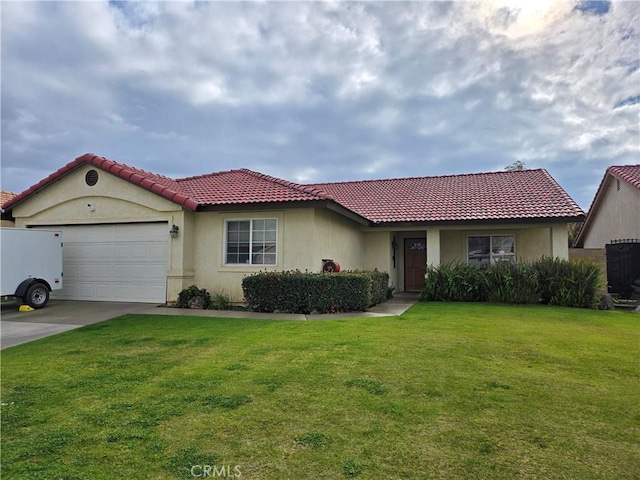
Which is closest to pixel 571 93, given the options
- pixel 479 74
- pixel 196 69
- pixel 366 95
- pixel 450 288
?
pixel 479 74

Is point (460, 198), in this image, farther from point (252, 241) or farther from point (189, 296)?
point (189, 296)

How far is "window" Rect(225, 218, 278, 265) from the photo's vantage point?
12430 millimetres

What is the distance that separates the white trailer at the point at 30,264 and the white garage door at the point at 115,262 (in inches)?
41.9

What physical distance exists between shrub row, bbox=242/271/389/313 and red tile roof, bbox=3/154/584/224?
2338mm

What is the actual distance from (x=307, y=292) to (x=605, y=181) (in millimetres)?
18280

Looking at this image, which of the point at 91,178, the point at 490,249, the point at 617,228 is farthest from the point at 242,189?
the point at 617,228

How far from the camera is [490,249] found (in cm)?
1650

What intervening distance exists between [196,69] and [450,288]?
36.5 feet

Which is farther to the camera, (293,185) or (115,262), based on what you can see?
(115,262)

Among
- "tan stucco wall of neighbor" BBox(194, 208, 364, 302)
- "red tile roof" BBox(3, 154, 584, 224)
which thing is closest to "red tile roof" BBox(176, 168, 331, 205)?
"red tile roof" BBox(3, 154, 584, 224)

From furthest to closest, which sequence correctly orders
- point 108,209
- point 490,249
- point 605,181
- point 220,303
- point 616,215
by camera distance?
point 605,181 → point 616,215 → point 490,249 → point 108,209 → point 220,303

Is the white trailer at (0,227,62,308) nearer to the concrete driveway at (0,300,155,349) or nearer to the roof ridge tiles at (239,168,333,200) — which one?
the concrete driveway at (0,300,155,349)

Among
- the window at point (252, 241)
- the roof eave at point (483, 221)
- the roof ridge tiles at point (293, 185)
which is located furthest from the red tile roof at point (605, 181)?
the window at point (252, 241)

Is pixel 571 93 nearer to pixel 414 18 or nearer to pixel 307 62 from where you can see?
pixel 414 18
